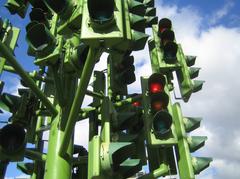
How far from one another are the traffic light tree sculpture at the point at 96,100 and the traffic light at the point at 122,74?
93 millimetres

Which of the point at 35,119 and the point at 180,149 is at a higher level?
the point at 35,119

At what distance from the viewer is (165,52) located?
5.64m

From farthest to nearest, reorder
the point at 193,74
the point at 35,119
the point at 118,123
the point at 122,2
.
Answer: the point at 35,119, the point at 193,74, the point at 118,123, the point at 122,2

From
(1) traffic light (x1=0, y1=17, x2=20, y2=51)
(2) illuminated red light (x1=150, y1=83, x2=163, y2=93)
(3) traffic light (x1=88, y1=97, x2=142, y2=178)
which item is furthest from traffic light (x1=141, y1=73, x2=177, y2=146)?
(1) traffic light (x1=0, y1=17, x2=20, y2=51)

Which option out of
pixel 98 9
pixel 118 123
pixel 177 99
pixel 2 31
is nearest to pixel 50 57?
pixel 2 31

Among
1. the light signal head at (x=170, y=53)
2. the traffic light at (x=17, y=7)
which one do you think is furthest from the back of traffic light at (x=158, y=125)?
the traffic light at (x=17, y=7)

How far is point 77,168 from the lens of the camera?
260 inches

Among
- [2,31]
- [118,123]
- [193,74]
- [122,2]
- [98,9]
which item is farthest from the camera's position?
[193,74]

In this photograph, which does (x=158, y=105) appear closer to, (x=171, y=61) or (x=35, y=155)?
(x=171, y=61)

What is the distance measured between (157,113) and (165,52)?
4.01 ft

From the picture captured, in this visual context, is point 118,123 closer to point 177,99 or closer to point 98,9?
point 177,99

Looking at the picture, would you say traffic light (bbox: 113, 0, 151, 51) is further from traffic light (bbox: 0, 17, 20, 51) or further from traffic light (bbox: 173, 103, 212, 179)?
traffic light (bbox: 0, 17, 20, 51)

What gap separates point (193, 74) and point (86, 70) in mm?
2513

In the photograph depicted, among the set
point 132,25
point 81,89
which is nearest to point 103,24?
point 81,89
